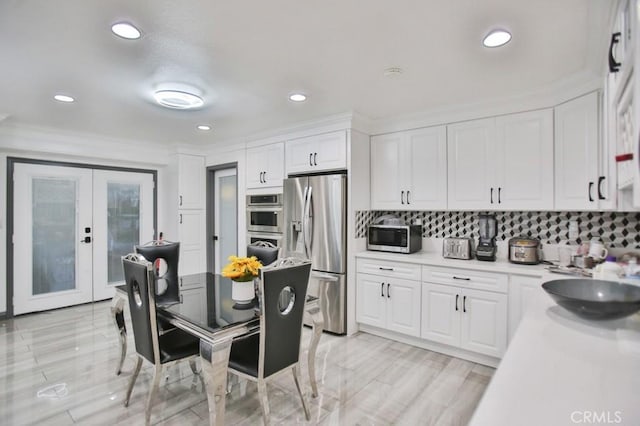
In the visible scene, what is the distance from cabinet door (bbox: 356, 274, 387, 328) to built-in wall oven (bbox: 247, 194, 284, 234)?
1323 mm

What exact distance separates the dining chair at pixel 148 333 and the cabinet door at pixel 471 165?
2727 millimetres

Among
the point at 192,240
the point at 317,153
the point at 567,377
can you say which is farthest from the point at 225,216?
the point at 567,377

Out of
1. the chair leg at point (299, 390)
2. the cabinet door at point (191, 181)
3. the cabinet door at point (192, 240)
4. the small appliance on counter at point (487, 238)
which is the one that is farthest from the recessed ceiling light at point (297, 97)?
the cabinet door at point (192, 240)

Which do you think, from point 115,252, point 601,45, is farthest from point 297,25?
point 115,252

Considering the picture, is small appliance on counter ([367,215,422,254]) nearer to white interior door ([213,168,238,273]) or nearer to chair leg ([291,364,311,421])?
chair leg ([291,364,311,421])

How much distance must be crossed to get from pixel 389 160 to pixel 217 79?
79.8 inches

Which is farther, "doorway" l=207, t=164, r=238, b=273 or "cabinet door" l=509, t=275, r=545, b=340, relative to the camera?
"doorway" l=207, t=164, r=238, b=273

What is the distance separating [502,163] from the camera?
3066mm

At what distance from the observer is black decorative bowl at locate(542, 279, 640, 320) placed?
4.21 feet

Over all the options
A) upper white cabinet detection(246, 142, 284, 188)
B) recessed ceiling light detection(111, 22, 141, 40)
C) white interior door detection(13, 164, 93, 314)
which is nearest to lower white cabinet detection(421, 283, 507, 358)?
upper white cabinet detection(246, 142, 284, 188)

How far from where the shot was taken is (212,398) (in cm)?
182

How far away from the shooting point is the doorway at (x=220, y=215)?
5.33 metres

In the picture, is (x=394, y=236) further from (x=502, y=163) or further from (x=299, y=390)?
(x=299, y=390)

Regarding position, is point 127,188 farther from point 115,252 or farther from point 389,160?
point 389,160
